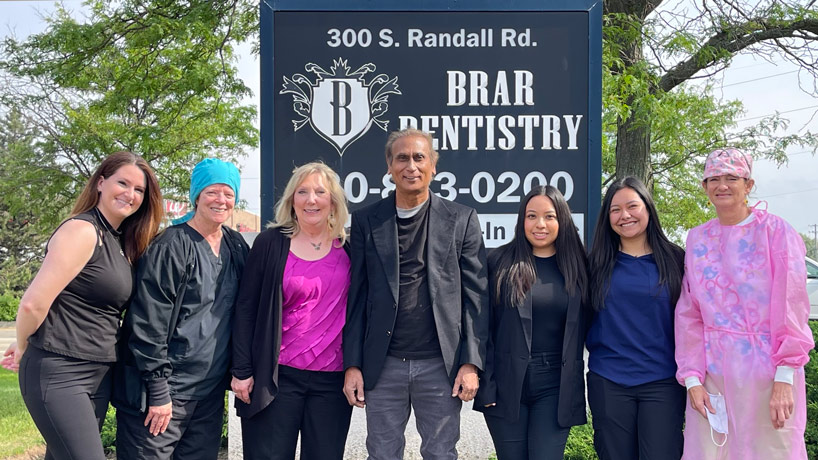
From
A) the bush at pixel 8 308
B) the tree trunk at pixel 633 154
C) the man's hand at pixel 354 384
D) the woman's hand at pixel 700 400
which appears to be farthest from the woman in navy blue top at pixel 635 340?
the bush at pixel 8 308

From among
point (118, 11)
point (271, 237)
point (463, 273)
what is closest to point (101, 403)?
point (271, 237)

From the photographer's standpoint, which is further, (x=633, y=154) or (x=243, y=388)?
(x=633, y=154)

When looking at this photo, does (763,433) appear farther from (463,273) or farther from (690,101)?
(690,101)

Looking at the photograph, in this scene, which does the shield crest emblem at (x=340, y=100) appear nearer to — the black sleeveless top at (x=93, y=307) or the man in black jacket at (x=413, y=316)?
the man in black jacket at (x=413, y=316)

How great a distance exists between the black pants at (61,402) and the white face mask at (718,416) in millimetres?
2825

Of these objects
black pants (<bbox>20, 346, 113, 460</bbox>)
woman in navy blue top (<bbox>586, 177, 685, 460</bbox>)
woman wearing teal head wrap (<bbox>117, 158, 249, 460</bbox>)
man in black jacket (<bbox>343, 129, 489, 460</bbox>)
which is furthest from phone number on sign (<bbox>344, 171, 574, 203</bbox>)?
black pants (<bbox>20, 346, 113, 460</bbox>)

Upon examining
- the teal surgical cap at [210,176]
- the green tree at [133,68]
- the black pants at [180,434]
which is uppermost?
the green tree at [133,68]

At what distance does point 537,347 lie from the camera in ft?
10.9

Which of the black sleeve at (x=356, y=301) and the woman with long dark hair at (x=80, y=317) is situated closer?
the woman with long dark hair at (x=80, y=317)

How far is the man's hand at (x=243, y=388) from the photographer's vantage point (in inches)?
128

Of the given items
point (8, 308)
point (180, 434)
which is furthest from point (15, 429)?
point (8, 308)

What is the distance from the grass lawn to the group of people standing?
11.6ft

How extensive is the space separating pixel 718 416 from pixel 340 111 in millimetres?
3101

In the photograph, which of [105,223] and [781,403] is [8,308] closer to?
[105,223]
